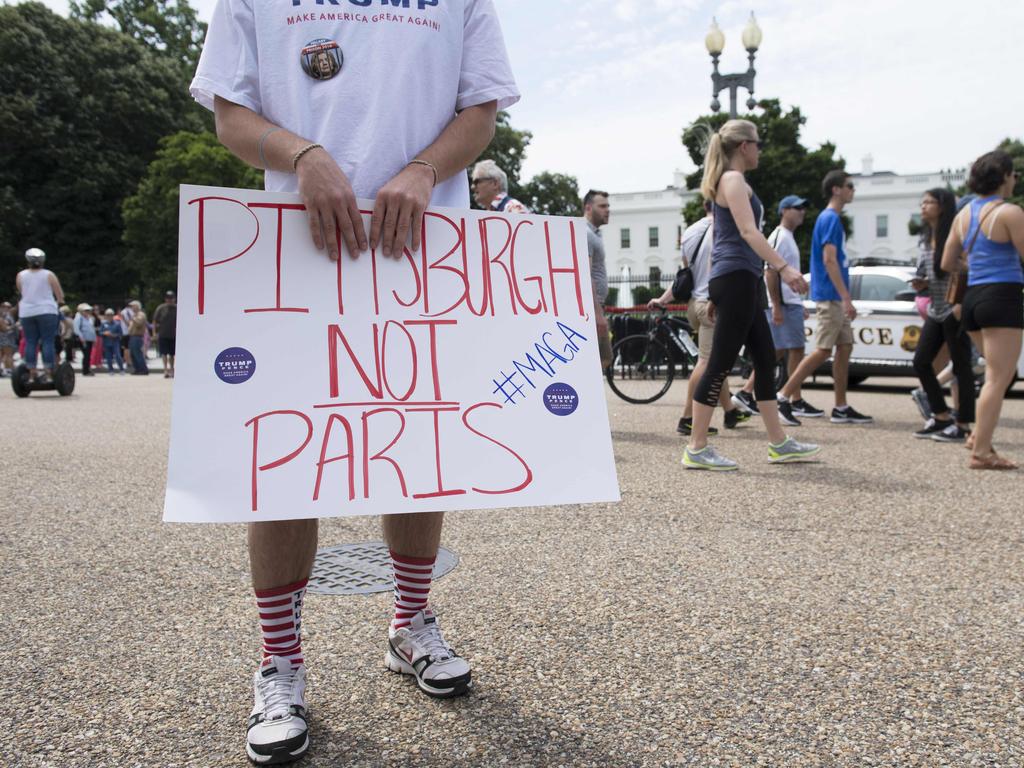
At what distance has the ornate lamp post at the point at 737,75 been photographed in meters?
18.5

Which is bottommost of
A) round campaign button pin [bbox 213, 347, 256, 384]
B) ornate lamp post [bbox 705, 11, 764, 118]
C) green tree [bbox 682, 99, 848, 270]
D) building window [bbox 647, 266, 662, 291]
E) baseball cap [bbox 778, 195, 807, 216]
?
round campaign button pin [bbox 213, 347, 256, 384]

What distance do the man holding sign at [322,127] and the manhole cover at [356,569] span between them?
920 millimetres

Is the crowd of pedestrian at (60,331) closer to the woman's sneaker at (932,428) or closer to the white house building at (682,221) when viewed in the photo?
the woman's sneaker at (932,428)

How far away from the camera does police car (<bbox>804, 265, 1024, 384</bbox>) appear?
997 centimetres

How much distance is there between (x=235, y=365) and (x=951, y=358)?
611 centimetres

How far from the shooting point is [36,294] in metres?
10.7

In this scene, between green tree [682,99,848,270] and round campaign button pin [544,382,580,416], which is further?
green tree [682,99,848,270]

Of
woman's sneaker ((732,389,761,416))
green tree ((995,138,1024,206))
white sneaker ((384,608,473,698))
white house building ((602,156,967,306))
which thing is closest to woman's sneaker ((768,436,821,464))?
woman's sneaker ((732,389,761,416))

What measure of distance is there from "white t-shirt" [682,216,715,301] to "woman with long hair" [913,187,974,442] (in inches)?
60.8

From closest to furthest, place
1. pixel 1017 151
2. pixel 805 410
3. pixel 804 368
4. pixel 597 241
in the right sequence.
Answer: pixel 597 241, pixel 804 368, pixel 805 410, pixel 1017 151

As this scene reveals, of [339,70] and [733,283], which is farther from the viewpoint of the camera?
[733,283]

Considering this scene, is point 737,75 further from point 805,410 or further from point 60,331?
point 60,331

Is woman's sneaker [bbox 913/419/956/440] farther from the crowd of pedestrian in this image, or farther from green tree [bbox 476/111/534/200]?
green tree [bbox 476/111/534/200]

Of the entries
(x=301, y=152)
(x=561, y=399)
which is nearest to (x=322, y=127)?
(x=301, y=152)
